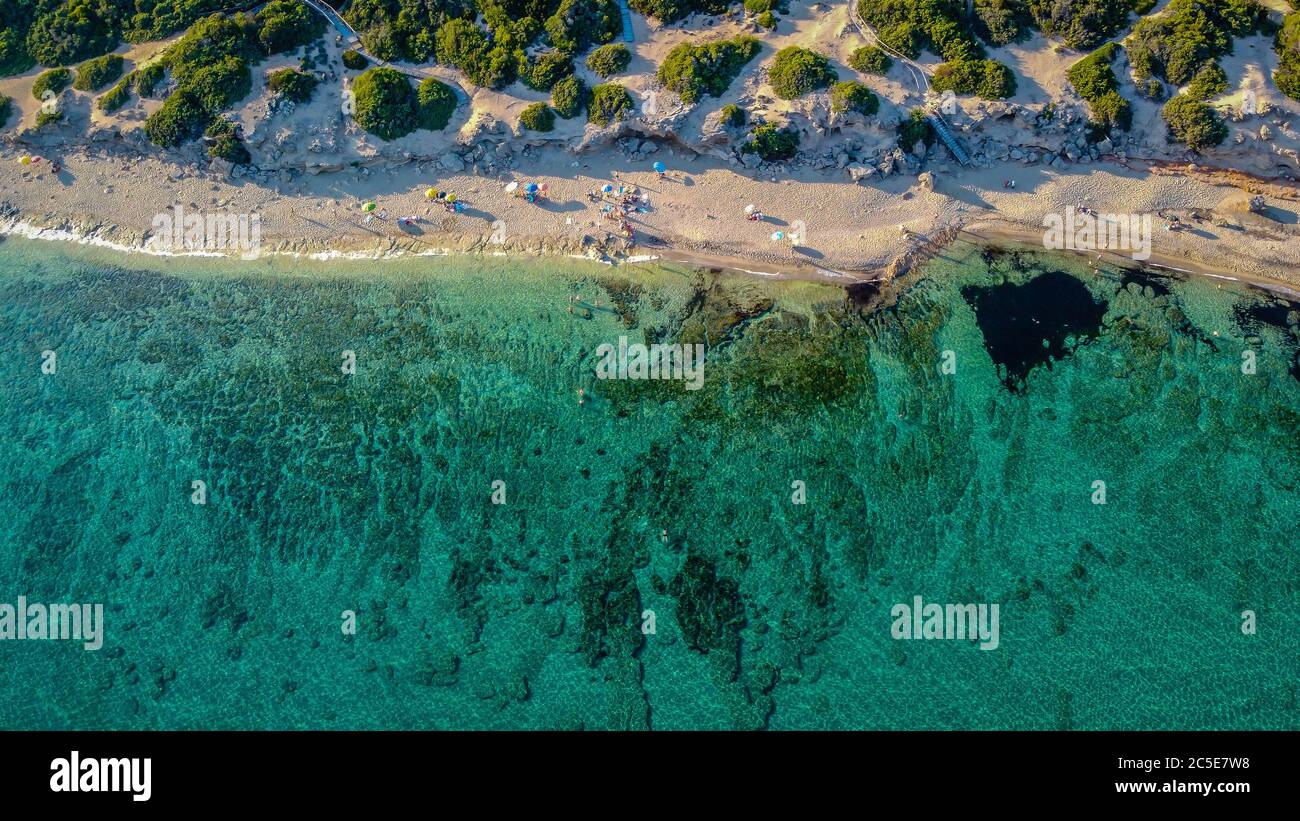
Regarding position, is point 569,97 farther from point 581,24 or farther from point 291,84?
point 291,84

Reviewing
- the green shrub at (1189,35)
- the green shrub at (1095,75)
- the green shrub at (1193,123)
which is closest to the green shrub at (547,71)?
the green shrub at (1095,75)

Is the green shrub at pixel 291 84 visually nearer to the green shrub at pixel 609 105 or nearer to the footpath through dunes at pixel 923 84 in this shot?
the green shrub at pixel 609 105

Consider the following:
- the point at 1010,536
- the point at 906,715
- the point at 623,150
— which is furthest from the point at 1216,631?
the point at 623,150

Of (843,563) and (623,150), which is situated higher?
(623,150)

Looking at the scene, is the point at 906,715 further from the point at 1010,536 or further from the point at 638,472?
the point at 638,472

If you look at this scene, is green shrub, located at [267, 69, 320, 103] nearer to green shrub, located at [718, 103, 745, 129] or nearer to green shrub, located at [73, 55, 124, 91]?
green shrub, located at [73, 55, 124, 91]
